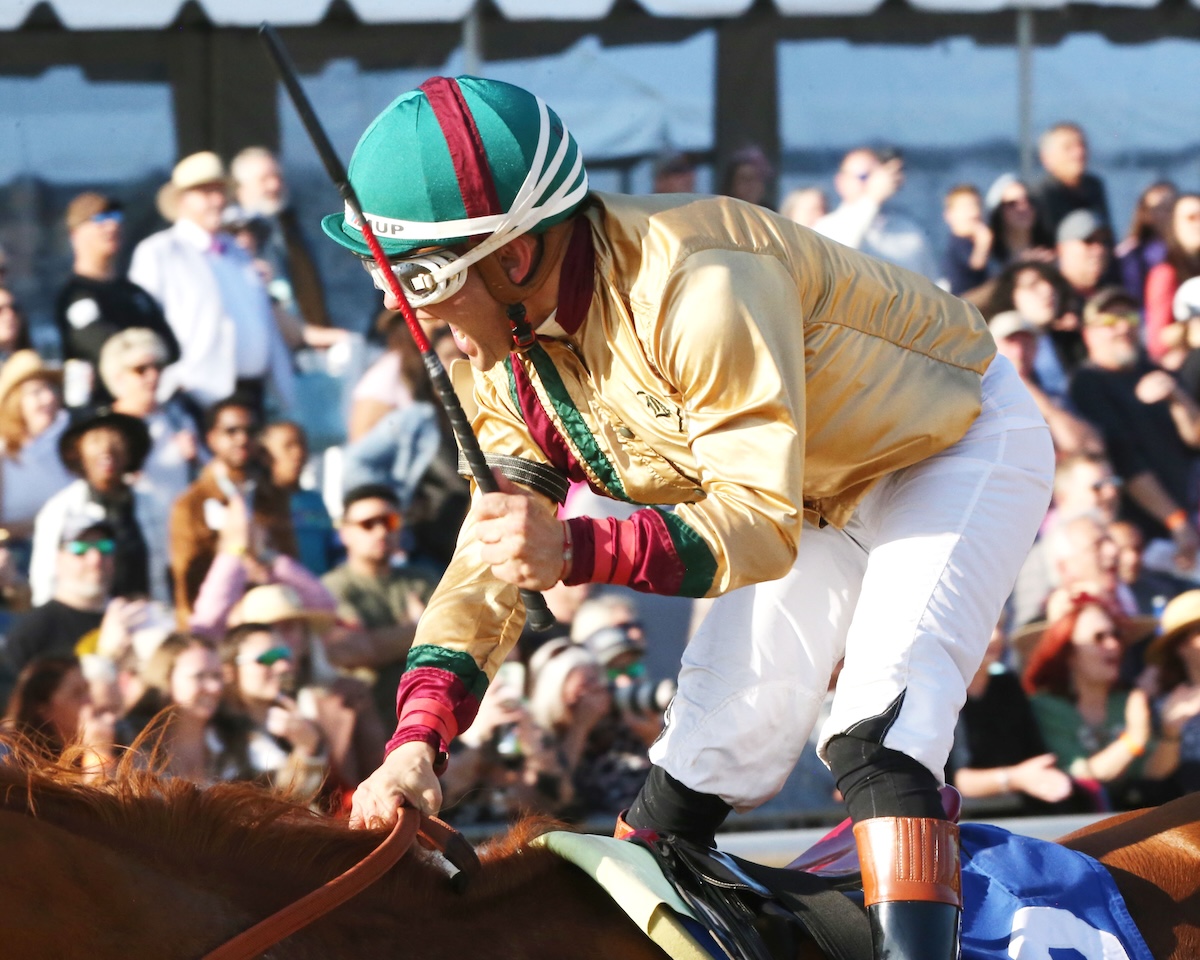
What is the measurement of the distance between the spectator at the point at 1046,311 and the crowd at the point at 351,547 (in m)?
0.01

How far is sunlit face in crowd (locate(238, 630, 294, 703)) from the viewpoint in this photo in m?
5.05

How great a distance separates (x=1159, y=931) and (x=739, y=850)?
2716 mm

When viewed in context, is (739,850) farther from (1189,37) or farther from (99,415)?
(1189,37)

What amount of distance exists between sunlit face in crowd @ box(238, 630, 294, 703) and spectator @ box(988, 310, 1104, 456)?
9.63ft

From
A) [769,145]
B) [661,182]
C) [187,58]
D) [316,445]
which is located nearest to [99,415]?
[316,445]

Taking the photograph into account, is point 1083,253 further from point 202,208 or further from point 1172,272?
point 202,208

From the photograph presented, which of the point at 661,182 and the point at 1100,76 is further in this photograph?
the point at 1100,76

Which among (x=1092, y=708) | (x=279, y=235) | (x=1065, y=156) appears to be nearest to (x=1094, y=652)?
(x=1092, y=708)

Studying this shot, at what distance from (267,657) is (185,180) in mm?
1740

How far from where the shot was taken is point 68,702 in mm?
4848

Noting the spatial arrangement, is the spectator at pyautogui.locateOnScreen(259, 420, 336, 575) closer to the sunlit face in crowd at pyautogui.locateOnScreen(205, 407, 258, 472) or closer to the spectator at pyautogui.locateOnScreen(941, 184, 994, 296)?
the sunlit face in crowd at pyautogui.locateOnScreen(205, 407, 258, 472)

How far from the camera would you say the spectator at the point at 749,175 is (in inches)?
240

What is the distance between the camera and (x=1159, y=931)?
8.81 ft

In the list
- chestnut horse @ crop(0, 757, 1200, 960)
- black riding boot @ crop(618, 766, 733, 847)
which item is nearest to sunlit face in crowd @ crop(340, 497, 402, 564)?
black riding boot @ crop(618, 766, 733, 847)
